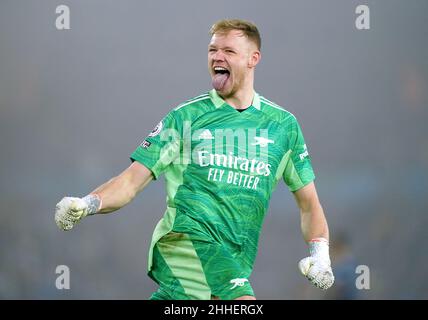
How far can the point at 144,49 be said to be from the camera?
8.72 meters

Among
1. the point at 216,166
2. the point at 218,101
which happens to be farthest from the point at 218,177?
the point at 218,101

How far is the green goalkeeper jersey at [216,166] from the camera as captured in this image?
19.1 feet

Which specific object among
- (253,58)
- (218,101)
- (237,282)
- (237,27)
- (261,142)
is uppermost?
(237,27)

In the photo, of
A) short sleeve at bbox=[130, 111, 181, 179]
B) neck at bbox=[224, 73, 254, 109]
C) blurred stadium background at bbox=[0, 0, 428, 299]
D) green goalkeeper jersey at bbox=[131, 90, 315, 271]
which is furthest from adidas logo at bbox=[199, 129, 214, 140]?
blurred stadium background at bbox=[0, 0, 428, 299]

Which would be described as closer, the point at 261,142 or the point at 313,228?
the point at 261,142

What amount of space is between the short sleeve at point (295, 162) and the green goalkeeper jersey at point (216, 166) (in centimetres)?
9

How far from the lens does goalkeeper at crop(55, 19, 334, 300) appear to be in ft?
19.0

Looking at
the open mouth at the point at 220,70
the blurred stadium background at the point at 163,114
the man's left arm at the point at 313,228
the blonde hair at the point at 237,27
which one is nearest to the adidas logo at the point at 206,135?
the open mouth at the point at 220,70

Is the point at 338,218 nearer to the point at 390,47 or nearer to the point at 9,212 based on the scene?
the point at 390,47

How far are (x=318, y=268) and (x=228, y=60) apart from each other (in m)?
1.38

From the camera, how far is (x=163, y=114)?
28.7 ft

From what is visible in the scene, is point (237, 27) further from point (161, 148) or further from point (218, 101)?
point (161, 148)

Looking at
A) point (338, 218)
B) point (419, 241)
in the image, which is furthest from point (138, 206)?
point (419, 241)

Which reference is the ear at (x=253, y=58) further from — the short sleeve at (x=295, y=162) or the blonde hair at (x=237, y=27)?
the short sleeve at (x=295, y=162)
